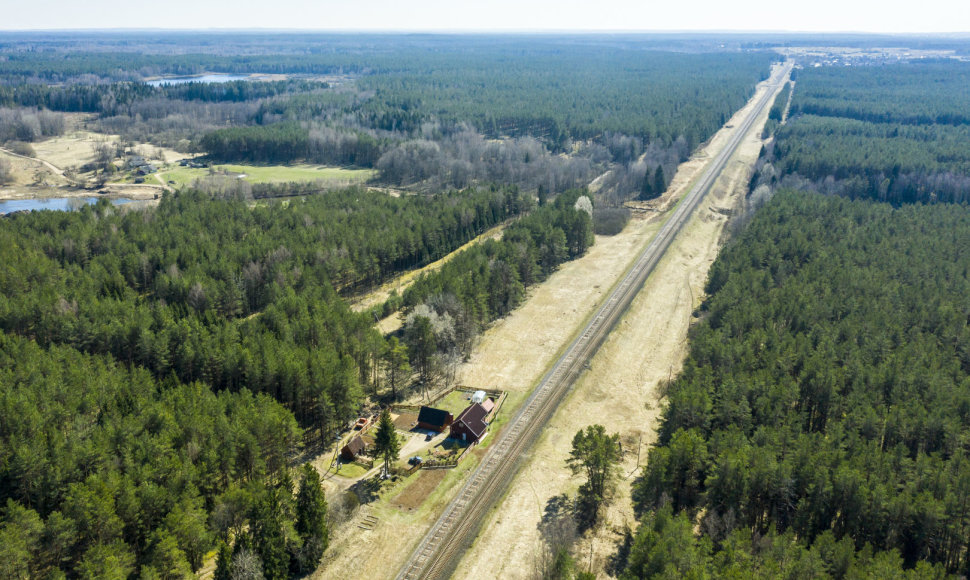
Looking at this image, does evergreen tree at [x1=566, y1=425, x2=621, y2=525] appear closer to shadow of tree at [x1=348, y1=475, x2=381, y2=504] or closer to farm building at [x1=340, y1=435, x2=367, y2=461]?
shadow of tree at [x1=348, y1=475, x2=381, y2=504]

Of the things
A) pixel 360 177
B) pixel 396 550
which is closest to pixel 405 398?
pixel 396 550

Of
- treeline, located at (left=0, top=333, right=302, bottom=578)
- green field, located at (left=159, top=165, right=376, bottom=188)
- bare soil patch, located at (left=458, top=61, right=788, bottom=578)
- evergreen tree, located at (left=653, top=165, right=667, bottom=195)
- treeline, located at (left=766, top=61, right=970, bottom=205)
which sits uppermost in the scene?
treeline, located at (left=766, top=61, right=970, bottom=205)

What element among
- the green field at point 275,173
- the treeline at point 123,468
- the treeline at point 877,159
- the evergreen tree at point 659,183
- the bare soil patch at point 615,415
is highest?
the treeline at point 877,159

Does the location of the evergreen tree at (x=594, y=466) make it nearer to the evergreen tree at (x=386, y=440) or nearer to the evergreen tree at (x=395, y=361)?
the evergreen tree at (x=386, y=440)


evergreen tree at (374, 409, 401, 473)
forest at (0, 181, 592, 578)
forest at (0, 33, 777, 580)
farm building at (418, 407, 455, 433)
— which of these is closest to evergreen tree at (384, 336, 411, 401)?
forest at (0, 33, 777, 580)

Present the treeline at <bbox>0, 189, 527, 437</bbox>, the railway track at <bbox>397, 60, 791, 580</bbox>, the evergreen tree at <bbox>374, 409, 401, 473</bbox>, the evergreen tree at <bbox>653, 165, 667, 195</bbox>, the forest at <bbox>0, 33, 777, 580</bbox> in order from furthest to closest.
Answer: the evergreen tree at <bbox>653, 165, 667, 195</bbox>
the treeline at <bbox>0, 189, 527, 437</bbox>
the evergreen tree at <bbox>374, 409, 401, 473</bbox>
the railway track at <bbox>397, 60, 791, 580</bbox>
the forest at <bbox>0, 33, 777, 580</bbox>

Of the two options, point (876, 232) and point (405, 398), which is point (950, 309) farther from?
point (405, 398)

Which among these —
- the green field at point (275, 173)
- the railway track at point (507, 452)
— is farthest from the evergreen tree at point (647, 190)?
the green field at point (275, 173)
